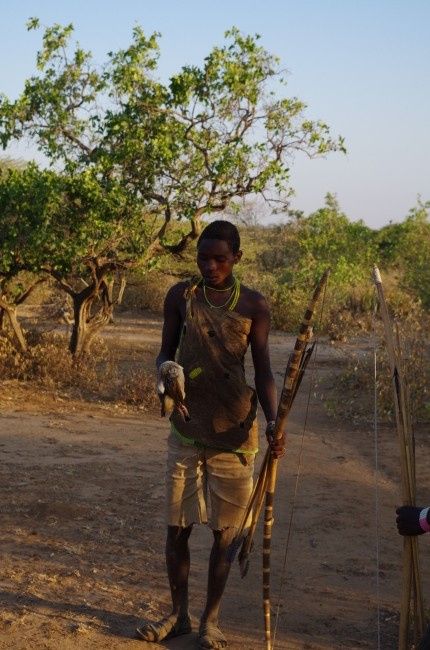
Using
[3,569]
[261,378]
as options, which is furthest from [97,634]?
[261,378]

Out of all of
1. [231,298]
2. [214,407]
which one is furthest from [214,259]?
[214,407]

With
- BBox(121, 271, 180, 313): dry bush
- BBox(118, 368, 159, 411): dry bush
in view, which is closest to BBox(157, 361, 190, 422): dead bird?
BBox(118, 368, 159, 411): dry bush

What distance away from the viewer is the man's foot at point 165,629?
3516 mm

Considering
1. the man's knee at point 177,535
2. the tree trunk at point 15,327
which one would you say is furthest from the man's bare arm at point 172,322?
the tree trunk at point 15,327

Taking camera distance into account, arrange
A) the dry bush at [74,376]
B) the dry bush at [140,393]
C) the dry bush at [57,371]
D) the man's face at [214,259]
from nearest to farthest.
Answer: the man's face at [214,259]
the dry bush at [140,393]
the dry bush at [74,376]
the dry bush at [57,371]

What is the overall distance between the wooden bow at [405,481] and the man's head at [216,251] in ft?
1.86

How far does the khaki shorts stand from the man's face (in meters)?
0.66

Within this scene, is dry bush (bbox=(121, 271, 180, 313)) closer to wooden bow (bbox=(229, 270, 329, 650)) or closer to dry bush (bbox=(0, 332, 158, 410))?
dry bush (bbox=(0, 332, 158, 410))

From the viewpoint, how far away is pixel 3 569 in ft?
13.8

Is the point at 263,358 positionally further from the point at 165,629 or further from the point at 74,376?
the point at 74,376

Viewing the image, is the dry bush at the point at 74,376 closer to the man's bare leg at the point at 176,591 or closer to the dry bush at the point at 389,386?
the dry bush at the point at 389,386

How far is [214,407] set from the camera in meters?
3.45

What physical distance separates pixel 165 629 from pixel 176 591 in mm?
151

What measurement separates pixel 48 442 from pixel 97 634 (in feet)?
11.4
